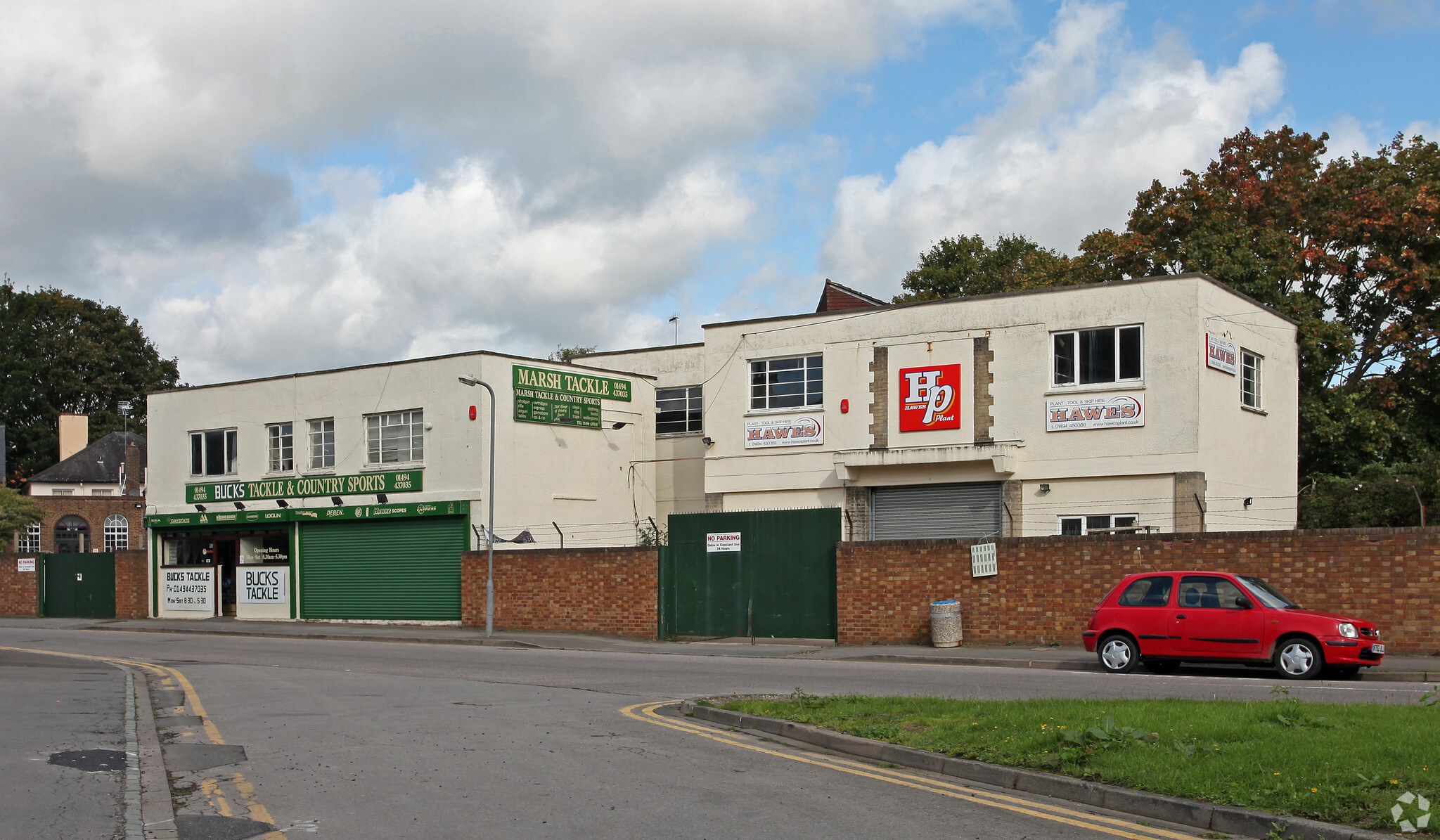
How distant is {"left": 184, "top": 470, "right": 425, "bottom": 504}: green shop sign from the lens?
32.9 meters

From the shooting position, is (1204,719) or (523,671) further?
(523,671)

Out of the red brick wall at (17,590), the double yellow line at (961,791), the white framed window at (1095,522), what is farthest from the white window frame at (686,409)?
the double yellow line at (961,791)

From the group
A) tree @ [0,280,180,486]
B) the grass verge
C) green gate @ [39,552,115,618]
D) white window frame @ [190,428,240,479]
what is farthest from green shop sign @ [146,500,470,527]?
tree @ [0,280,180,486]

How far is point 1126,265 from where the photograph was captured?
125 ft

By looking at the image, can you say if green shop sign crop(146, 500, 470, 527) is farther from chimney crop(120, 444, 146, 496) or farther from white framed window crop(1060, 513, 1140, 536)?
chimney crop(120, 444, 146, 496)

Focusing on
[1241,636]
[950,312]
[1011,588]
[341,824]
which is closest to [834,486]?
[950,312]

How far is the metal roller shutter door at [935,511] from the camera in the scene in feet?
93.1

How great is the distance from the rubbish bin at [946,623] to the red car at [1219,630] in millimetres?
4546

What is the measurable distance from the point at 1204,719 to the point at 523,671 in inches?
471

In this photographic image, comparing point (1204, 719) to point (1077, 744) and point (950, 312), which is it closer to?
point (1077, 744)

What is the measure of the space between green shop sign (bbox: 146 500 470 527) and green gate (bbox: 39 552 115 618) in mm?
2707

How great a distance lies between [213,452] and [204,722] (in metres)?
26.0

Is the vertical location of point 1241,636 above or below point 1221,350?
below

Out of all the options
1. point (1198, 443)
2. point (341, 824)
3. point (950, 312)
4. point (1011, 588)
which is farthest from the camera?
point (950, 312)
